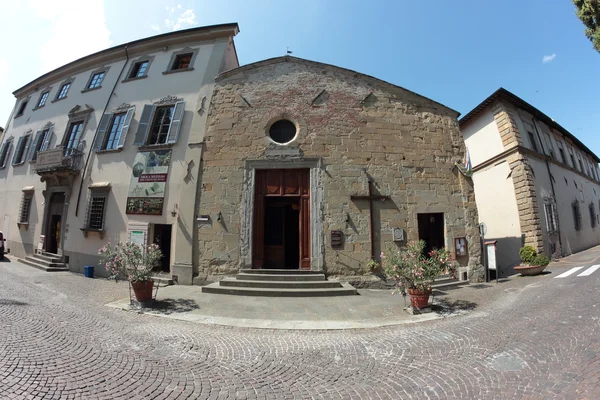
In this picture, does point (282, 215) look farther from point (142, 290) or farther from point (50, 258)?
point (50, 258)

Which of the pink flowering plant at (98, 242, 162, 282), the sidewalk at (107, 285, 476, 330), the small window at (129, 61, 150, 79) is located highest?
the small window at (129, 61, 150, 79)

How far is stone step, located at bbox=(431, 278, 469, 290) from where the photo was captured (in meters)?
8.69

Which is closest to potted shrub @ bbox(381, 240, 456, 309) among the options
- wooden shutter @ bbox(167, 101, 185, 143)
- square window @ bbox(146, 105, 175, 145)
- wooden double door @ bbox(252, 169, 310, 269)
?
wooden double door @ bbox(252, 169, 310, 269)

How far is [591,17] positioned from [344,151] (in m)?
8.45

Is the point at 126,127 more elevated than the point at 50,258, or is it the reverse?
the point at 126,127

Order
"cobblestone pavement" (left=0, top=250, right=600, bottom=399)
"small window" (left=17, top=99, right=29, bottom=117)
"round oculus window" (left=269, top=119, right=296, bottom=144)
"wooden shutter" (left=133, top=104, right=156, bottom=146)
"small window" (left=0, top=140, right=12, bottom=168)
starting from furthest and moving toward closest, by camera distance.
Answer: "small window" (left=17, top=99, right=29, bottom=117), "small window" (left=0, top=140, right=12, bottom=168), "wooden shutter" (left=133, top=104, right=156, bottom=146), "round oculus window" (left=269, top=119, right=296, bottom=144), "cobblestone pavement" (left=0, top=250, right=600, bottom=399)

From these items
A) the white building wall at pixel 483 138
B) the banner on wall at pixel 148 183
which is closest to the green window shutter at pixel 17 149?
the banner on wall at pixel 148 183

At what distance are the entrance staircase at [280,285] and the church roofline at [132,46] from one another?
11349mm

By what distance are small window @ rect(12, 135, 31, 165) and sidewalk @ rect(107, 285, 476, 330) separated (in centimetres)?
1575

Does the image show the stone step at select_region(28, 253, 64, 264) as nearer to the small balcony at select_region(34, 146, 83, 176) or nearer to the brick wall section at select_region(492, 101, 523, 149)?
the small balcony at select_region(34, 146, 83, 176)

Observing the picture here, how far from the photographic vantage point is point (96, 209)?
1130 cm

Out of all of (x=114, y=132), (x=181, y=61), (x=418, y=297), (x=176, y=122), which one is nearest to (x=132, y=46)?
(x=181, y=61)

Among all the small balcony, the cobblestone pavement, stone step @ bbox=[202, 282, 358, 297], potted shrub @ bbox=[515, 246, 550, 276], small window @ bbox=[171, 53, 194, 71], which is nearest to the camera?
the cobblestone pavement

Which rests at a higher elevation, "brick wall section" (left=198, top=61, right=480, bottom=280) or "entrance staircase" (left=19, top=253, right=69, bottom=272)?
"brick wall section" (left=198, top=61, right=480, bottom=280)
